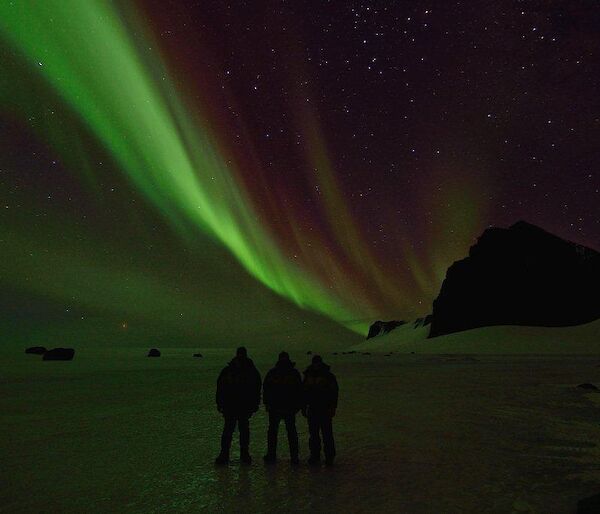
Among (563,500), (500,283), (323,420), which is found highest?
(500,283)

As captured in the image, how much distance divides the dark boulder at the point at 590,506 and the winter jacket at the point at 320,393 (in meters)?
3.60

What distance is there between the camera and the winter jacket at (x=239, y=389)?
7965 millimetres

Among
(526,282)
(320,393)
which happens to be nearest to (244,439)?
(320,393)

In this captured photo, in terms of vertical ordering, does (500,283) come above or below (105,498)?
above

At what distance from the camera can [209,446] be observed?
9.40 m

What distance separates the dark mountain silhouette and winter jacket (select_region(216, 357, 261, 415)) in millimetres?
91523

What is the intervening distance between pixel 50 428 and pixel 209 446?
4.45 meters

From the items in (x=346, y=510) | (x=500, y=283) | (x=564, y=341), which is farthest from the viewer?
(x=500, y=283)

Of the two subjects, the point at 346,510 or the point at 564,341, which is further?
the point at 564,341

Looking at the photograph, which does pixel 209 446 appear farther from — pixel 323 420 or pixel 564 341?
pixel 564 341

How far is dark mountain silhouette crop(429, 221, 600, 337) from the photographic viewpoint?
89.2 m

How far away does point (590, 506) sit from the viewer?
5180 millimetres

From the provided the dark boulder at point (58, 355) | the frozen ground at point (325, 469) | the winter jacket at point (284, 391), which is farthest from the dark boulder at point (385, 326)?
the winter jacket at point (284, 391)

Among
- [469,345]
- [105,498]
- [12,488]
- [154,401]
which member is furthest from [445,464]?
[469,345]
